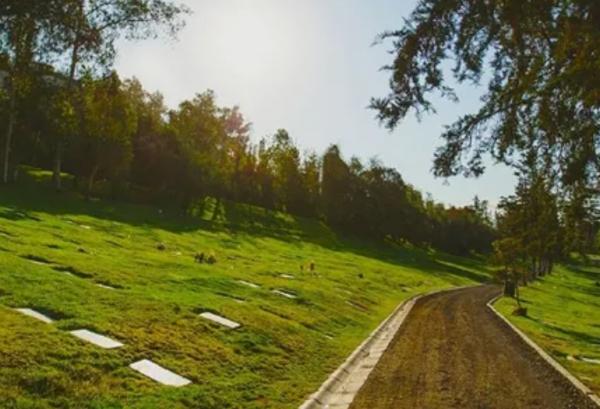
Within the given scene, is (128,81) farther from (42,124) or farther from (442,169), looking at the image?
(442,169)

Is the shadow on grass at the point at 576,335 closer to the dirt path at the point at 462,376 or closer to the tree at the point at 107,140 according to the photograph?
the dirt path at the point at 462,376

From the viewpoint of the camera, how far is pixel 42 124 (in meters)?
61.5

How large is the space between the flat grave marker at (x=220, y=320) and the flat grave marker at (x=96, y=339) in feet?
15.8

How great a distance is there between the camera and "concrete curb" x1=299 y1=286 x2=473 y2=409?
12206 millimetres

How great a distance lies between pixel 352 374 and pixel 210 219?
59373 millimetres

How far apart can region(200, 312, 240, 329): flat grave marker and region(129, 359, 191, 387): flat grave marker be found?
5.20 metres

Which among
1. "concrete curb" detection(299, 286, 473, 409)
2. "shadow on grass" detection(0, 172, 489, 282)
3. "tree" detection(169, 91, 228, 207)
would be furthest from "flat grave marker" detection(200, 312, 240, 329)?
"tree" detection(169, 91, 228, 207)

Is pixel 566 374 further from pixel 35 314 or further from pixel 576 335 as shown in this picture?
pixel 576 335

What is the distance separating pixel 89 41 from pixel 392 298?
108 ft

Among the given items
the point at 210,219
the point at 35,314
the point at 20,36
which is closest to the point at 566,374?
the point at 35,314

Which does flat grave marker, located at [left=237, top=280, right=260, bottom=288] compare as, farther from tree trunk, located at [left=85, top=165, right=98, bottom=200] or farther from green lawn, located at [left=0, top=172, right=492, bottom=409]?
tree trunk, located at [left=85, top=165, right=98, bottom=200]

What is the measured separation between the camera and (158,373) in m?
11.8

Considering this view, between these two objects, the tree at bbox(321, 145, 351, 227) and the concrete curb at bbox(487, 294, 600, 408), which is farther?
the tree at bbox(321, 145, 351, 227)

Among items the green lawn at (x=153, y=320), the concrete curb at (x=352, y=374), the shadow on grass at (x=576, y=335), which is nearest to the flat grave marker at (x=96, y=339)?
the green lawn at (x=153, y=320)
